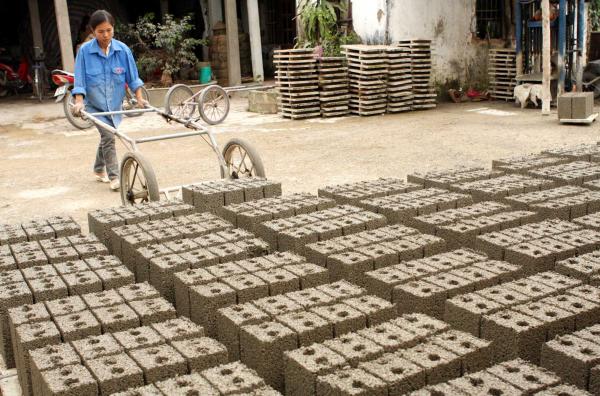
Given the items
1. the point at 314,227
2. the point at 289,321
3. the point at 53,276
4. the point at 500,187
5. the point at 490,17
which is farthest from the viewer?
the point at 490,17

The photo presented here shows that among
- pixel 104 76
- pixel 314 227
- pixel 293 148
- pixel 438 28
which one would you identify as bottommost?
pixel 293 148

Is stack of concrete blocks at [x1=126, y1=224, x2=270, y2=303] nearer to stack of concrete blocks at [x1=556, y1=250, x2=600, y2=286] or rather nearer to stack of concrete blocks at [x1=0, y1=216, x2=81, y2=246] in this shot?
stack of concrete blocks at [x1=0, y1=216, x2=81, y2=246]

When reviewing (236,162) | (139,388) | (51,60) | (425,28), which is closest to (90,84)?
(236,162)

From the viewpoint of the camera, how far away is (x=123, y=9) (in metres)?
25.2

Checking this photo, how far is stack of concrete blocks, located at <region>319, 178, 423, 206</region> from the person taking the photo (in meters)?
5.68

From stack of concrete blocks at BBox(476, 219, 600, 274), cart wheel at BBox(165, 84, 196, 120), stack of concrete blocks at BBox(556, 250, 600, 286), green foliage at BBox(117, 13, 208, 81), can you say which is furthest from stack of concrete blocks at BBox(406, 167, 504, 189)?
green foliage at BBox(117, 13, 208, 81)

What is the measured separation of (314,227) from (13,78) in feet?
62.5

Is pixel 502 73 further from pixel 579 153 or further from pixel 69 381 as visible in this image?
pixel 69 381

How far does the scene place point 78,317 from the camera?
3.48 meters

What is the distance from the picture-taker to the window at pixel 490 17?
Result: 1773cm

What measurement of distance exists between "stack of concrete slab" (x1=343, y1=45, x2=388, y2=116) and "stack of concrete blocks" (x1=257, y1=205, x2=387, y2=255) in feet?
32.7

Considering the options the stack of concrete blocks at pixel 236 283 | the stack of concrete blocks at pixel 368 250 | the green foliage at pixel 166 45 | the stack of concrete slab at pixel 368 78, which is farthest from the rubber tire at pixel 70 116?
the stack of concrete blocks at pixel 236 283

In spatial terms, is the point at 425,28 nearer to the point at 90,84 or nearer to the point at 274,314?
the point at 90,84

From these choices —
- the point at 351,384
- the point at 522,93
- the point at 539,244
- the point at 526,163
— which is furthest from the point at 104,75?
the point at 522,93
